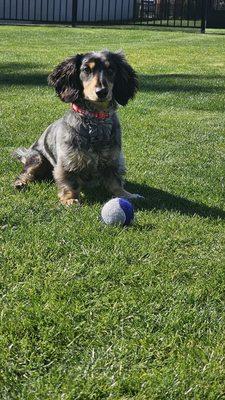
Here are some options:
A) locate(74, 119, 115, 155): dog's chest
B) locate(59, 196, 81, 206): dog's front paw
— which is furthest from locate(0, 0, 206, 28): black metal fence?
locate(59, 196, 81, 206): dog's front paw

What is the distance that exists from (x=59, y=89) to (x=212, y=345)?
2.84 meters

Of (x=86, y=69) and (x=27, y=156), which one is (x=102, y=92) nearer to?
(x=86, y=69)

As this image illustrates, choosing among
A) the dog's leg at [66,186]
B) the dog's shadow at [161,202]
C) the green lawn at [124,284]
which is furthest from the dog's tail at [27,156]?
the dog's shadow at [161,202]

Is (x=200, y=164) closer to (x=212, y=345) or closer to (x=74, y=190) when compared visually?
(x=74, y=190)

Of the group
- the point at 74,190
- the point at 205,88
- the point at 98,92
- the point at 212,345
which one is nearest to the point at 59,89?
the point at 98,92

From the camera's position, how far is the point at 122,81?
494 cm

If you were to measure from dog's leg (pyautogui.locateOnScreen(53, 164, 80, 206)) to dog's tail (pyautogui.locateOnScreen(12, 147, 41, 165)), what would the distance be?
0.36 m

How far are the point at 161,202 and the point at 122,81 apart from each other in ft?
3.58

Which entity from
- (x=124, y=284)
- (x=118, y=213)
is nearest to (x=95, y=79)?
(x=118, y=213)

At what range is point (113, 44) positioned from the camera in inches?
632

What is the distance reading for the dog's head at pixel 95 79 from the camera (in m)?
4.51

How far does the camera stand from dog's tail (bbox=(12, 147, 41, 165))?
503 cm

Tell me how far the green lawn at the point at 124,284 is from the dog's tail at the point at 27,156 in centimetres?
11

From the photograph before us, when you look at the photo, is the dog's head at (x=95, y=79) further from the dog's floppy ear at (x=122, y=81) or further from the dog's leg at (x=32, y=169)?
the dog's leg at (x=32, y=169)
